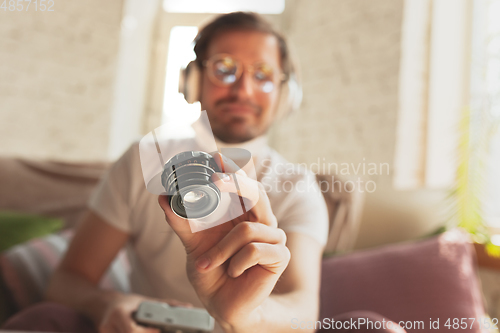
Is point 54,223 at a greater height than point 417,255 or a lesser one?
lesser

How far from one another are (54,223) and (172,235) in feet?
2.42

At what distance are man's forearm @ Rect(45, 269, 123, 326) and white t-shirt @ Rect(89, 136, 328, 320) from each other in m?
0.05

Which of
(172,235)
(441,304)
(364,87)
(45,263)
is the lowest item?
(45,263)

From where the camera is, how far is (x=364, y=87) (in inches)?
16.1

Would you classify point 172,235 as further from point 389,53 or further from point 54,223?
point 54,223

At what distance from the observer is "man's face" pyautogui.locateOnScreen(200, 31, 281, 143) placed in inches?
12.5

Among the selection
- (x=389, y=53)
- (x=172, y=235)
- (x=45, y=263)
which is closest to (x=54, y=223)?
(x=45, y=263)

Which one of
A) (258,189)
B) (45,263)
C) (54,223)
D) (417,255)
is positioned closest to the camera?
(258,189)

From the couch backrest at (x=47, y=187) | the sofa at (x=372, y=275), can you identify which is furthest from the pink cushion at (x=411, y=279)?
the couch backrest at (x=47, y=187)

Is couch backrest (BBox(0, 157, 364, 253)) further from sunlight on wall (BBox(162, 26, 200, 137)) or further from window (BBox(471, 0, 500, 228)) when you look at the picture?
window (BBox(471, 0, 500, 228))

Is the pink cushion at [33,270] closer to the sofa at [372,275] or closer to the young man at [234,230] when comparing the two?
the sofa at [372,275]

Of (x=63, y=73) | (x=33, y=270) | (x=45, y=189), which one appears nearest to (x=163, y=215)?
(x=63, y=73)

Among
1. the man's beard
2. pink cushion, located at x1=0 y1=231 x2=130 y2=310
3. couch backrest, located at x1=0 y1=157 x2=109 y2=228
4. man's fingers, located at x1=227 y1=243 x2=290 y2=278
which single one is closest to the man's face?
the man's beard

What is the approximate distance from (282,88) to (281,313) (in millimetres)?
217
